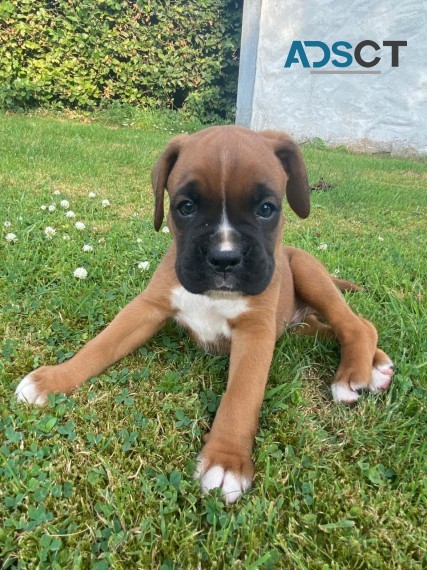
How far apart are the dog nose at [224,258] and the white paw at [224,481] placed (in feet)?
2.89

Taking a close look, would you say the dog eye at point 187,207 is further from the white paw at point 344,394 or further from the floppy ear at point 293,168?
the white paw at point 344,394

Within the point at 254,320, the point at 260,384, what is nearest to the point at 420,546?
the point at 260,384

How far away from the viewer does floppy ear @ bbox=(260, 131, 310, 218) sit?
2.84m

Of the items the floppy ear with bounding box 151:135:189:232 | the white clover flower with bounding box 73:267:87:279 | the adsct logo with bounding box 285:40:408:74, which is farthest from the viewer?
the adsct logo with bounding box 285:40:408:74

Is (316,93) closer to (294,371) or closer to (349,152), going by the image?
(349,152)

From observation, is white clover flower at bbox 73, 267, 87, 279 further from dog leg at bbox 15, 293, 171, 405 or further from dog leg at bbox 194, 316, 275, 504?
dog leg at bbox 194, 316, 275, 504

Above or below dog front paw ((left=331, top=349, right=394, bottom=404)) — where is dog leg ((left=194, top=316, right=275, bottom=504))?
above

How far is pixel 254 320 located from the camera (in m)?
2.59

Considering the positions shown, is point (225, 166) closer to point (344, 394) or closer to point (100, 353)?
point (100, 353)

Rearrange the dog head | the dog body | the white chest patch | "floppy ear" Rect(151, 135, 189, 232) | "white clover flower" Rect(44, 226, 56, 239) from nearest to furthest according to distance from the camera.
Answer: the dog body, the dog head, the white chest patch, "floppy ear" Rect(151, 135, 189, 232), "white clover flower" Rect(44, 226, 56, 239)

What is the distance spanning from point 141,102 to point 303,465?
42.6ft

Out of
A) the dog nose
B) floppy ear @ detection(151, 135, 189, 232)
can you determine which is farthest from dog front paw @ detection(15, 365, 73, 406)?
floppy ear @ detection(151, 135, 189, 232)

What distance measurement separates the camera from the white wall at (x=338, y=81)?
12023mm

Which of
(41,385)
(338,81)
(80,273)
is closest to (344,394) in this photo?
(41,385)
